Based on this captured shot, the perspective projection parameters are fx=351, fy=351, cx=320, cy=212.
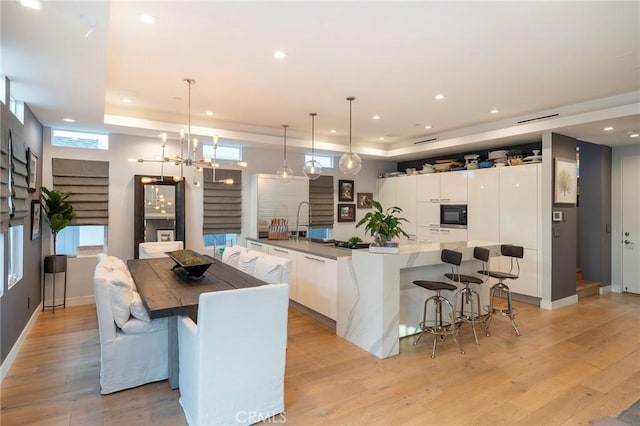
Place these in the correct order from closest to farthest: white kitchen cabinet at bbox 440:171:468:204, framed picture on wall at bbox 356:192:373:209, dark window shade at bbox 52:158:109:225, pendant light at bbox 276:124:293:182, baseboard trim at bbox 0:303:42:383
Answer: baseboard trim at bbox 0:303:42:383 < dark window shade at bbox 52:158:109:225 < pendant light at bbox 276:124:293:182 < white kitchen cabinet at bbox 440:171:468:204 < framed picture on wall at bbox 356:192:373:209

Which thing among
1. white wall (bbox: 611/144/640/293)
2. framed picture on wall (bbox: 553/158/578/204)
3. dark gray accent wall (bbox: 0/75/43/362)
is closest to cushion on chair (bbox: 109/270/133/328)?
dark gray accent wall (bbox: 0/75/43/362)

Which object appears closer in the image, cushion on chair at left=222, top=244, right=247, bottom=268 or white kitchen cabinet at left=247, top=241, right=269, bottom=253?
cushion on chair at left=222, top=244, right=247, bottom=268

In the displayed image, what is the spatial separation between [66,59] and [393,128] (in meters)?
4.51

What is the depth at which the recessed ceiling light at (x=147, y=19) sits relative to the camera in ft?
8.08

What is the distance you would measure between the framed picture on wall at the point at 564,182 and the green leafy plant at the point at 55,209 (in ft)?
22.0

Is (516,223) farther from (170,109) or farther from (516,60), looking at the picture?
(170,109)

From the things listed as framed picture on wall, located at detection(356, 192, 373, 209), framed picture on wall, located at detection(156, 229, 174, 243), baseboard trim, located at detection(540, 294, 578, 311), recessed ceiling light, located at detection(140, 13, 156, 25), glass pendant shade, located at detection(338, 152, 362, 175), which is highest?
recessed ceiling light, located at detection(140, 13, 156, 25)

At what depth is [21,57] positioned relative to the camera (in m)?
2.62

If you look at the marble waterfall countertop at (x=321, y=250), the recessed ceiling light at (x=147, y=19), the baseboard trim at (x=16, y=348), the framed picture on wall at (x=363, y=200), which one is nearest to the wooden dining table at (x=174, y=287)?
the marble waterfall countertop at (x=321, y=250)

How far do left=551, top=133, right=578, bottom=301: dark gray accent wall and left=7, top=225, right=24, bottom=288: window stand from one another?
6434 mm

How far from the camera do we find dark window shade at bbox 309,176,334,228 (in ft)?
22.9

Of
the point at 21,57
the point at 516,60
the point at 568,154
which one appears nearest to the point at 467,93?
the point at 516,60

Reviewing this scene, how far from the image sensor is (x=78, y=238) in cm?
519

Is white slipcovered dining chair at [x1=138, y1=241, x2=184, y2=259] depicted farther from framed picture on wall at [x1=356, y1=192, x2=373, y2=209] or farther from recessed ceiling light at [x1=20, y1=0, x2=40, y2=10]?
framed picture on wall at [x1=356, y1=192, x2=373, y2=209]
